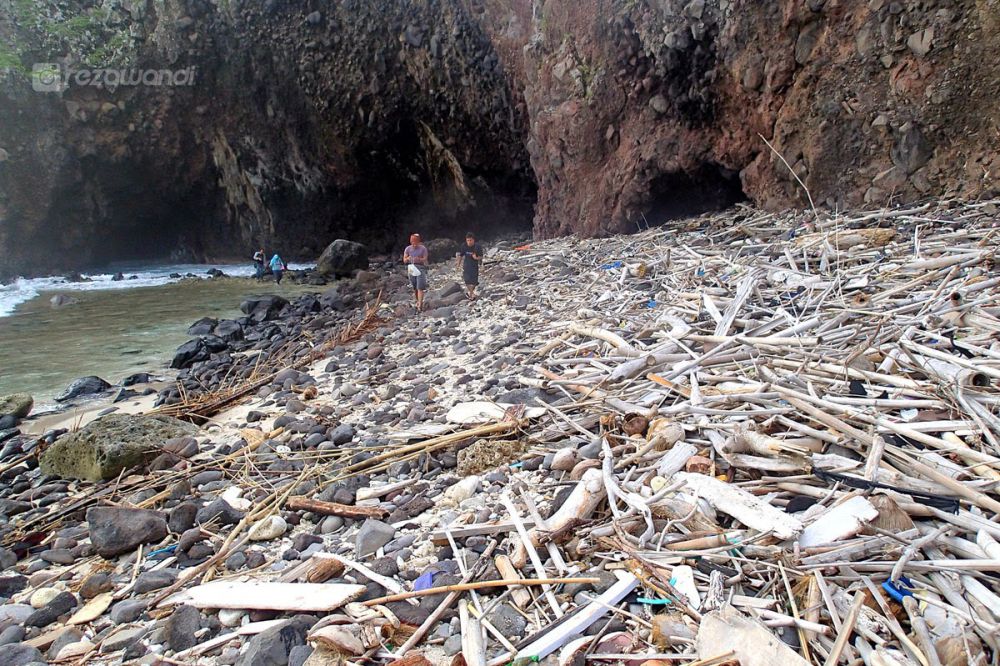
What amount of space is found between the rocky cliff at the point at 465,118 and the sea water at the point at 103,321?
374cm

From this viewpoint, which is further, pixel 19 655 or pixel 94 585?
pixel 94 585

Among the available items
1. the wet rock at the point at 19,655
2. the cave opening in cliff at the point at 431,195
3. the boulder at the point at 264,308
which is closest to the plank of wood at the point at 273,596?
the wet rock at the point at 19,655

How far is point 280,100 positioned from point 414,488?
2069 centimetres

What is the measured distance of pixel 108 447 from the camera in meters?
4.81

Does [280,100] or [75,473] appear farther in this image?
[280,100]

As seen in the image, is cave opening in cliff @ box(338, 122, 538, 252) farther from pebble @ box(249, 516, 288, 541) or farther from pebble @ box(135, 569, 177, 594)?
pebble @ box(135, 569, 177, 594)

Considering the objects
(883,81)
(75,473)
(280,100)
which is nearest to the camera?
(75,473)

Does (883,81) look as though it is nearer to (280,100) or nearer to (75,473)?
(75,473)

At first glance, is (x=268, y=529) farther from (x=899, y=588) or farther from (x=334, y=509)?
(x=899, y=588)

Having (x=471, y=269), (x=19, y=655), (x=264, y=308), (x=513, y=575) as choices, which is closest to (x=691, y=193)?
(x=471, y=269)

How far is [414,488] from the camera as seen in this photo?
3541 mm

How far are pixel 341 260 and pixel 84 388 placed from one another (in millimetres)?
10110

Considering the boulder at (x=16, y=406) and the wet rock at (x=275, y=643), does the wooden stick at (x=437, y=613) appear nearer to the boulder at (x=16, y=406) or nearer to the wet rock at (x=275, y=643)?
the wet rock at (x=275, y=643)

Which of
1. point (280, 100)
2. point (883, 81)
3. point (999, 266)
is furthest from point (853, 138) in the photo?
point (280, 100)
